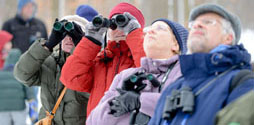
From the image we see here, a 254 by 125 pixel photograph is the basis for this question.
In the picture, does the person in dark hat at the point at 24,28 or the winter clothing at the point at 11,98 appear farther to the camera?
the person in dark hat at the point at 24,28

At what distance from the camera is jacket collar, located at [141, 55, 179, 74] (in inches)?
143

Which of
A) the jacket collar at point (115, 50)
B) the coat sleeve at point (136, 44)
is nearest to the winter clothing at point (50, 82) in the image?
the jacket collar at point (115, 50)

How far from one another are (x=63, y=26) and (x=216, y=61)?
2.12m

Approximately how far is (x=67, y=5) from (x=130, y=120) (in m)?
17.8

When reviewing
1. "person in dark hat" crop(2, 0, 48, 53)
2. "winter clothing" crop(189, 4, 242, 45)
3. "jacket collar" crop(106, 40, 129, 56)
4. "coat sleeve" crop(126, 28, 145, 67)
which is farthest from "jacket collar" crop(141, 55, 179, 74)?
"person in dark hat" crop(2, 0, 48, 53)

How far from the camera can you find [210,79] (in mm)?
2742

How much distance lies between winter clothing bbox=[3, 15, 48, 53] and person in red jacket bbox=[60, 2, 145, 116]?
6.34m

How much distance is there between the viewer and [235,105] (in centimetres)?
211

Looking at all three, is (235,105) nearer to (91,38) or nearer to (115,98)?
(115,98)

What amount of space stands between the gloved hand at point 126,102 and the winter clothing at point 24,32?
7.23m

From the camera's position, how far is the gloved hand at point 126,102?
11.3 feet

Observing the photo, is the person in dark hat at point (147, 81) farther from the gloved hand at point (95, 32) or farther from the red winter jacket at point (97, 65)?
the gloved hand at point (95, 32)

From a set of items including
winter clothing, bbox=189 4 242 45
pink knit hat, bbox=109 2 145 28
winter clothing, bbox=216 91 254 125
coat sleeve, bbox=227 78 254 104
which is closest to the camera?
winter clothing, bbox=216 91 254 125

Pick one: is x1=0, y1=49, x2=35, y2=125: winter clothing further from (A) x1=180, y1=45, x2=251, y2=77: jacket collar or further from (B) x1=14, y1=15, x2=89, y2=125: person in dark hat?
(A) x1=180, y1=45, x2=251, y2=77: jacket collar
